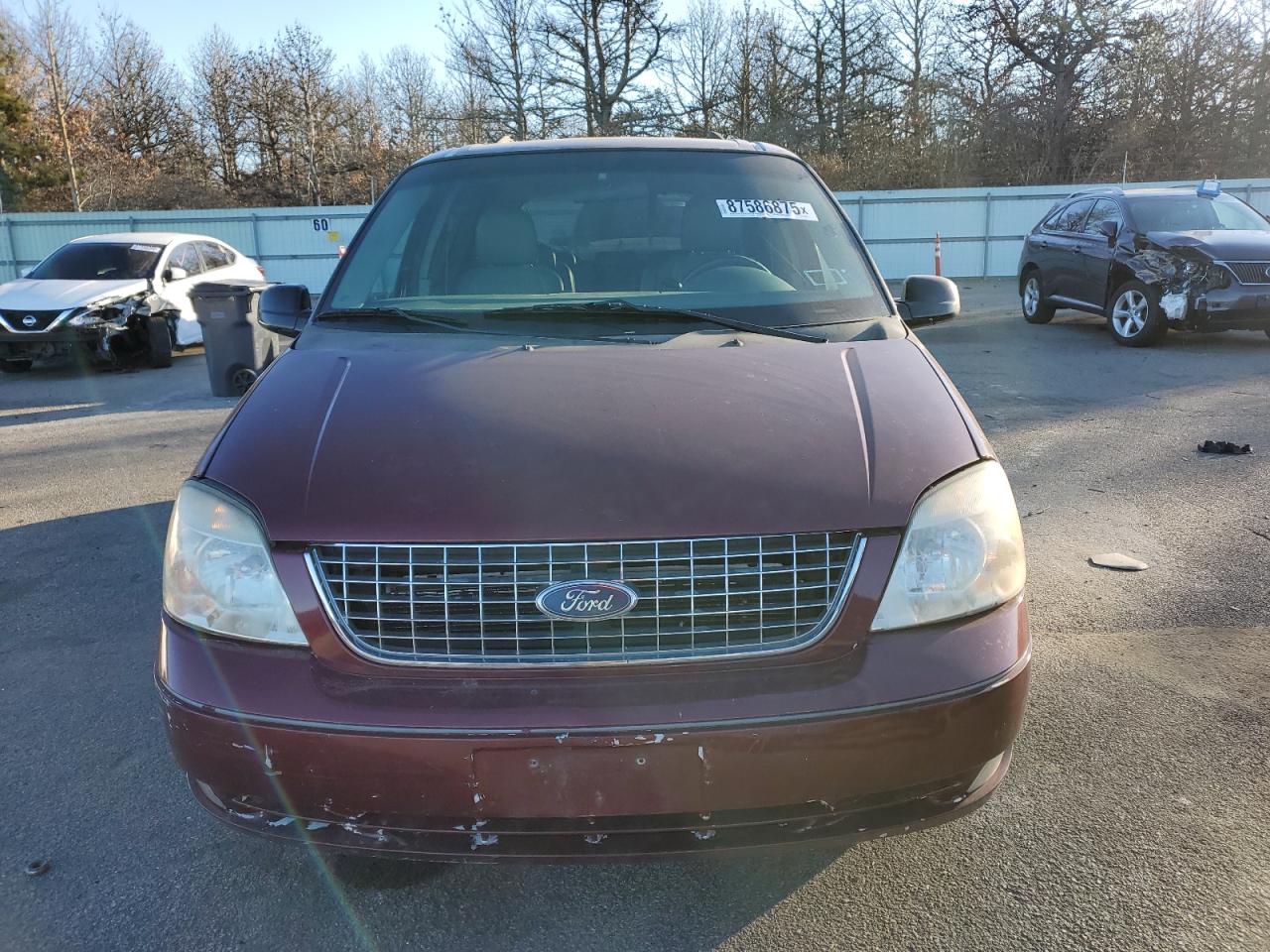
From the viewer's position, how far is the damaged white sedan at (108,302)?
10.6 m

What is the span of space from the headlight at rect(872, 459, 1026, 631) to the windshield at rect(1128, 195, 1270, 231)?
1033 centimetres

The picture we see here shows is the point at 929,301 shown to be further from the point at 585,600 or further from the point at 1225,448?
the point at 1225,448

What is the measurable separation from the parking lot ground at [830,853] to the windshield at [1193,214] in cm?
686

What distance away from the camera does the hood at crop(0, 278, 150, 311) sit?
10648 millimetres

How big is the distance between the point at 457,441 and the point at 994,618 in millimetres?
1200

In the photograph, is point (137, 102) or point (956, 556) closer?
point (956, 556)

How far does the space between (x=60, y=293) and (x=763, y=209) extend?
10.5m

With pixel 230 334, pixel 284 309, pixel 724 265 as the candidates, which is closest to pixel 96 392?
pixel 230 334

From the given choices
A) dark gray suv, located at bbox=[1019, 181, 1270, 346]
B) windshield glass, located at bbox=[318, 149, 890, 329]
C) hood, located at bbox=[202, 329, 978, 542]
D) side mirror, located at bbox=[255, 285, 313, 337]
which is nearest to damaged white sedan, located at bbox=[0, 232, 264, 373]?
side mirror, located at bbox=[255, 285, 313, 337]

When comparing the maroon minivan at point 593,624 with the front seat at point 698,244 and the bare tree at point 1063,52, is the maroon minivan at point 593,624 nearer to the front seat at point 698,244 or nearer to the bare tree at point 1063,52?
the front seat at point 698,244

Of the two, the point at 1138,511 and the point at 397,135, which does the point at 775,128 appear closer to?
the point at 397,135

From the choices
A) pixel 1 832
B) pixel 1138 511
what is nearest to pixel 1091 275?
pixel 1138 511

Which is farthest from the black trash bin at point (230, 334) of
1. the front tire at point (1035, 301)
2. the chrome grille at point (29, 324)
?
the front tire at point (1035, 301)

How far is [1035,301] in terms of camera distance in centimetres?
1312
